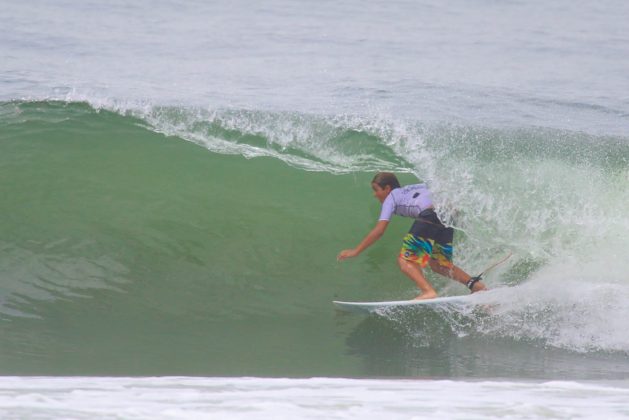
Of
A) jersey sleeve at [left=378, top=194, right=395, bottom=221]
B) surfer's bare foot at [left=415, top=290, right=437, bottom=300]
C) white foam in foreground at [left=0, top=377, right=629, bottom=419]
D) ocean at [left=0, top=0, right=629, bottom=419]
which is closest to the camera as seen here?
white foam in foreground at [left=0, top=377, right=629, bottom=419]

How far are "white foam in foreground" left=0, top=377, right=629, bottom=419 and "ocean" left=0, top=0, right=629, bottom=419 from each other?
2cm

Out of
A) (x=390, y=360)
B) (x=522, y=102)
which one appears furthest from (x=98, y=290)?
(x=522, y=102)

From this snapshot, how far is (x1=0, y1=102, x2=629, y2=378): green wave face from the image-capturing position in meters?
5.64

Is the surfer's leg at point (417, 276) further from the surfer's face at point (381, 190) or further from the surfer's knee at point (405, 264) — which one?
the surfer's face at point (381, 190)

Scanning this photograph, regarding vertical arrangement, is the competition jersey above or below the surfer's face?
below

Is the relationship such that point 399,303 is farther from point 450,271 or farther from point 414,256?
point 450,271

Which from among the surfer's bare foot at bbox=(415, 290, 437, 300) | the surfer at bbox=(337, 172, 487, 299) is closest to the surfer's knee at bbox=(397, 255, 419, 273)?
the surfer at bbox=(337, 172, 487, 299)

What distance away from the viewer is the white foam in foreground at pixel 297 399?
3467 millimetres

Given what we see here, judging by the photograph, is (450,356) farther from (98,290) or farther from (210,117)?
(210,117)

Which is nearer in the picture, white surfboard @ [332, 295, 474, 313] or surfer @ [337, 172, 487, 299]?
white surfboard @ [332, 295, 474, 313]

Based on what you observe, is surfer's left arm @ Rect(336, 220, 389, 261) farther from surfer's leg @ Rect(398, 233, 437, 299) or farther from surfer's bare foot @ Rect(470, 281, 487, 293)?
surfer's bare foot @ Rect(470, 281, 487, 293)

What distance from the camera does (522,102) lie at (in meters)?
13.0

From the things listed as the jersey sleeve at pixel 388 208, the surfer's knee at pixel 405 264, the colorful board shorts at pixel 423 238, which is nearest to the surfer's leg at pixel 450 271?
the colorful board shorts at pixel 423 238

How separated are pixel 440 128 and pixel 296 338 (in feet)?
A: 16.5
